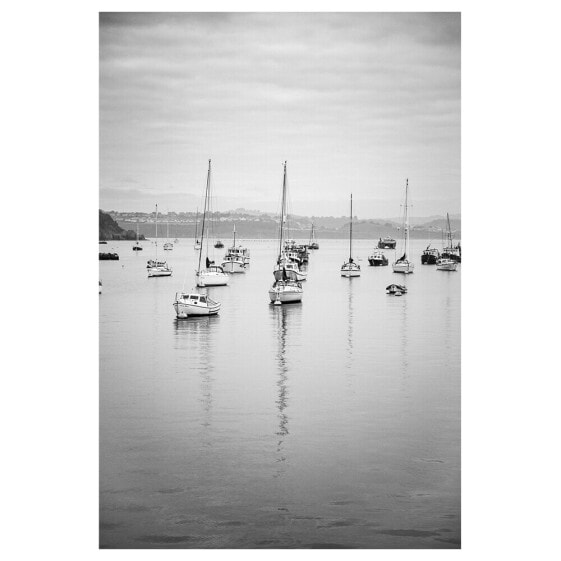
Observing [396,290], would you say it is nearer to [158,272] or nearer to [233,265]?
[158,272]

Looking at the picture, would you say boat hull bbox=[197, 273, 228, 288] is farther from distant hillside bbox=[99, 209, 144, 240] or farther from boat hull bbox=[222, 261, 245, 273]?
distant hillside bbox=[99, 209, 144, 240]

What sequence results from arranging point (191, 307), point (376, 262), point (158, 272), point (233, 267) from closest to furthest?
point (191, 307), point (158, 272), point (233, 267), point (376, 262)

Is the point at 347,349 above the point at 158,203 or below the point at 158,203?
below

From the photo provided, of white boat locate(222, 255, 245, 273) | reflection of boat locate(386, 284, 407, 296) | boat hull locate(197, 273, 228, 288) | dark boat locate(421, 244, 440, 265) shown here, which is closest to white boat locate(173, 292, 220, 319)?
reflection of boat locate(386, 284, 407, 296)

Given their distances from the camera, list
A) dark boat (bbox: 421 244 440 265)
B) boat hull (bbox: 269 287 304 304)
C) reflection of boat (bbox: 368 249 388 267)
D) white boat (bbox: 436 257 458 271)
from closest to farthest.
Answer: boat hull (bbox: 269 287 304 304), white boat (bbox: 436 257 458 271), dark boat (bbox: 421 244 440 265), reflection of boat (bbox: 368 249 388 267)

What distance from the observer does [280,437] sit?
9.97m

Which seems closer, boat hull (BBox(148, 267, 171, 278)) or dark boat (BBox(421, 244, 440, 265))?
boat hull (BBox(148, 267, 171, 278))

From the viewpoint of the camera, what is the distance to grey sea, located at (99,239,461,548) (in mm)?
6902

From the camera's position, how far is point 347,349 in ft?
60.5

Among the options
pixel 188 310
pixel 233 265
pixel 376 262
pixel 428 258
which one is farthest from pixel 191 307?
pixel 376 262
